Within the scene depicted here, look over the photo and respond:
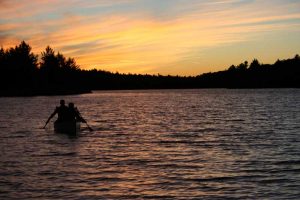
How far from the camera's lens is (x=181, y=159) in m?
23.1

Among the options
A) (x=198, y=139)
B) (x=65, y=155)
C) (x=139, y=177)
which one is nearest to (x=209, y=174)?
(x=139, y=177)

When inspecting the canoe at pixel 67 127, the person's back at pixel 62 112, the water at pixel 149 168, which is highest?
the person's back at pixel 62 112

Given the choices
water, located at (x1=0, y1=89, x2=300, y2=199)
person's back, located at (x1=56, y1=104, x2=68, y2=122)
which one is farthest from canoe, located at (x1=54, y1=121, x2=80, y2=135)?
water, located at (x1=0, y1=89, x2=300, y2=199)

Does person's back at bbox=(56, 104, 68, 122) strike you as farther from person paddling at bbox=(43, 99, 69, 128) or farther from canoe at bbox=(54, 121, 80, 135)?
canoe at bbox=(54, 121, 80, 135)

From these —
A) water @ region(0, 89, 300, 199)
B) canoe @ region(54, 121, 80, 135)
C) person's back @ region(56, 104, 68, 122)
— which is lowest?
water @ region(0, 89, 300, 199)

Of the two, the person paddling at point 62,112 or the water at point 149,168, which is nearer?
the water at point 149,168

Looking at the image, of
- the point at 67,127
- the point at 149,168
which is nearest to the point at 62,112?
the point at 67,127

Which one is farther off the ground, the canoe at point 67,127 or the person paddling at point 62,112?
the person paddling at point 62,112

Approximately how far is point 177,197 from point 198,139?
62.2ft

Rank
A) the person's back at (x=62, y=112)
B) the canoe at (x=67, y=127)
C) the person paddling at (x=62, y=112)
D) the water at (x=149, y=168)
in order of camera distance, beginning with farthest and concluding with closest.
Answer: the canoe at (x=67, y=127)
the person's back at (x=62, y=112)
the person paddling at (x=62, y=112)
the water at (x=149, y=168)

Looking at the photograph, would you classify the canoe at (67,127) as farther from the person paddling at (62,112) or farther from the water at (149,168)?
the water at (149,168)

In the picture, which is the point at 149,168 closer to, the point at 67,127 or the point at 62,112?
the point at 62,112

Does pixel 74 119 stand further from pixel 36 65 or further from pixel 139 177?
pixel 36 65

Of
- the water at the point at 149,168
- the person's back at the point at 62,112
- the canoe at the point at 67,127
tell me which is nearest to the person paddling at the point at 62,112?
the person's back at the point at 62,112
